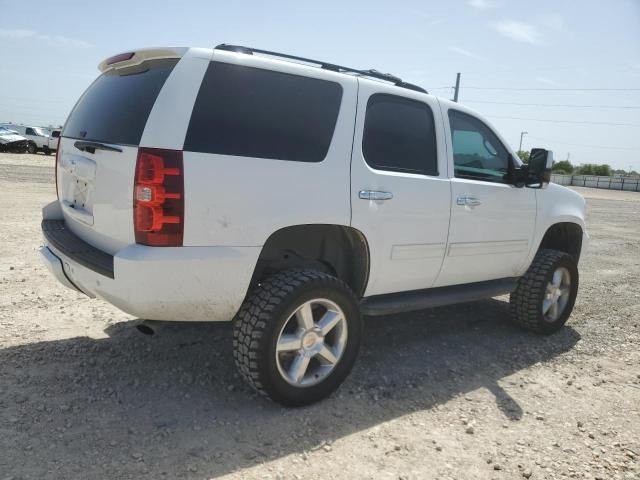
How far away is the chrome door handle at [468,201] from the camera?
150 inches

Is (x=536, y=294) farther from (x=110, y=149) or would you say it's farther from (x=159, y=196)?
(x=110, y=149)

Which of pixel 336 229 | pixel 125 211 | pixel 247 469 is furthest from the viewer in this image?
pixel 336 229

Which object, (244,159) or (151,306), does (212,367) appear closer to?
(151,306)

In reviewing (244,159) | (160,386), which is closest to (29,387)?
(160,386)

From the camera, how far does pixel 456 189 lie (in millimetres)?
3799

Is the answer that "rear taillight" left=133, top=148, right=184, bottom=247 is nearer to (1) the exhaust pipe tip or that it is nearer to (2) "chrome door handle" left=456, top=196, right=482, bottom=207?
(1) the exhaust pipe tip

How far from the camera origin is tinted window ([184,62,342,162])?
2.69 meters

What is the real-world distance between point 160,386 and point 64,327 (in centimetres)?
133

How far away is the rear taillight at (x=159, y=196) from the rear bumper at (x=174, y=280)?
0.08m

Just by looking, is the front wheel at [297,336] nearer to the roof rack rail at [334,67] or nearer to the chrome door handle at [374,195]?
the chrome door handle at [374,195]

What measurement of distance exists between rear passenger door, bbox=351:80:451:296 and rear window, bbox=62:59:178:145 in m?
1.25

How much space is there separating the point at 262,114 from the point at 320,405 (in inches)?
70.8

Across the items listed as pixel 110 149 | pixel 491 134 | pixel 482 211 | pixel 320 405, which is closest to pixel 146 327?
pixel 110 149

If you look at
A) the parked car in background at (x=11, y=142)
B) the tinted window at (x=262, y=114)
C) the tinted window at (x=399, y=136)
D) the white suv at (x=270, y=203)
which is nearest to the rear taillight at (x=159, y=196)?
the white suv at (x=270, y=203)
